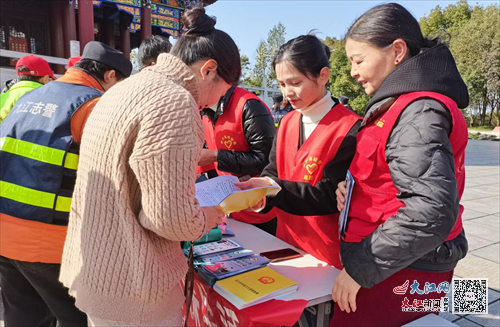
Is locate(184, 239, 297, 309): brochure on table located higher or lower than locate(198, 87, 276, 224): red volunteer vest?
lower

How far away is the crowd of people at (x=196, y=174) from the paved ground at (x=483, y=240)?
4.87 ft

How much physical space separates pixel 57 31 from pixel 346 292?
39.6 feet

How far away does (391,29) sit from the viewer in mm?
1164

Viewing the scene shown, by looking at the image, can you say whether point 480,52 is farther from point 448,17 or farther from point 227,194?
point 227,194

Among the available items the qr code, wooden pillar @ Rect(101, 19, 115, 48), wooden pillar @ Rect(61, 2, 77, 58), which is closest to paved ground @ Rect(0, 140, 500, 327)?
the qr code

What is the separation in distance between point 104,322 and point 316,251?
3.02 feet

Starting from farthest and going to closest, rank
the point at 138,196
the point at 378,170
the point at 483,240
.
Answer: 1. the point at 483,240
2. the point at 378,170
3. the point at 138,196

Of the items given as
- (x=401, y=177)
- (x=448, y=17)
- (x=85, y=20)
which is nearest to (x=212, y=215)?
(x=401, y=177)

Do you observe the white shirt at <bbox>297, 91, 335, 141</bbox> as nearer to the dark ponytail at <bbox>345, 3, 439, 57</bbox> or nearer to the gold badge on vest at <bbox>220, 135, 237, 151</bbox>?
the dark ponytail at <bbox>345, 3, 439, 57</bbox>

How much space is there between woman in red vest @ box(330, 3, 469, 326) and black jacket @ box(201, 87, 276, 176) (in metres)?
0.83

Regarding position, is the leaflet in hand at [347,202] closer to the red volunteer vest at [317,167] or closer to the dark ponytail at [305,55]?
the red volunteer vest at [317,167]

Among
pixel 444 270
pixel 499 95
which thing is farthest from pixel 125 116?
pixel 499 95

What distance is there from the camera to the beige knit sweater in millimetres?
830

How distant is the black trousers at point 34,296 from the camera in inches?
58.3
